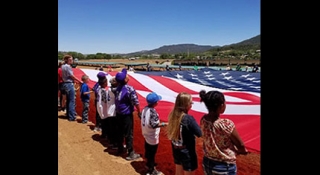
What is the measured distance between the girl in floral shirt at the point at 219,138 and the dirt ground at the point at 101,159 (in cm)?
195

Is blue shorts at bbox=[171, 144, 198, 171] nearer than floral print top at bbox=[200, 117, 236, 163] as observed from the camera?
No

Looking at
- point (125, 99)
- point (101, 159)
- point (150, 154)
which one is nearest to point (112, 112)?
point (125, 99)

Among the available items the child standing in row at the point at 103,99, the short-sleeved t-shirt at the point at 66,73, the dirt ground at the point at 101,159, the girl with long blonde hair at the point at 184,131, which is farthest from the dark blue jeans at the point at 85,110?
the girl with long blonde hair at the point at 184,131

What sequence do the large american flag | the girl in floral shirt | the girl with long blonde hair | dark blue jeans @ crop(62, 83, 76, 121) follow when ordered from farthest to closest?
dark blue jeans @ crop(62, 83, 76, 121), the large american flag, the girl with long blonde hair, the girl in floral shirt

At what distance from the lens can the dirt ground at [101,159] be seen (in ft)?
13.2

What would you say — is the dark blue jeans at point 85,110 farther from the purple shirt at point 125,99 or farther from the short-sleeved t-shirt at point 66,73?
the purple shirt at point 125,99

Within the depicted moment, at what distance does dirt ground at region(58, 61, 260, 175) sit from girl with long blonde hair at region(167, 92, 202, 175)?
1.24 meters

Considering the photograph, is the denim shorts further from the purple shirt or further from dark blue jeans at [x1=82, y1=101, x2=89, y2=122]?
dark blue jeans at [x1=82, y1=101, x2=89, y2=122]

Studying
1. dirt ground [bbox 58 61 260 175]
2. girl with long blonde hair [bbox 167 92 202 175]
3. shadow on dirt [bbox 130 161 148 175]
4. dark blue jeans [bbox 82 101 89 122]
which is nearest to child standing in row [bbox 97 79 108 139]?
dirt ground [bbox 58 61 260 175]

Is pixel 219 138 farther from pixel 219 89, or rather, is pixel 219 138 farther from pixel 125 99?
pixel 219 89

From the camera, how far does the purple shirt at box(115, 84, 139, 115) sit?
422 cm
